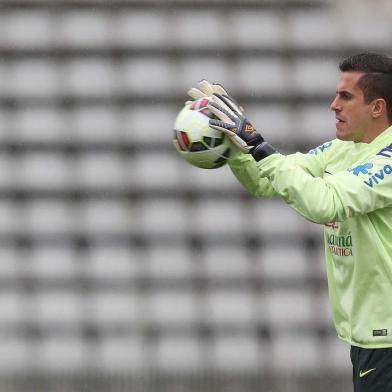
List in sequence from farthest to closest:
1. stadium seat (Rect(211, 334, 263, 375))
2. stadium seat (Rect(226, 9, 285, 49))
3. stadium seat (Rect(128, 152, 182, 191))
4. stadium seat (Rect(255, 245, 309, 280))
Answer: stadium seat (Rect(226, 9, 285, 49)) → stadium seat (Rect(128, 152, 182, 191)) → stadium seat (Rect(255, 245, 309, 280)) → stadium seat (Rect(211, 334, 263, 375))

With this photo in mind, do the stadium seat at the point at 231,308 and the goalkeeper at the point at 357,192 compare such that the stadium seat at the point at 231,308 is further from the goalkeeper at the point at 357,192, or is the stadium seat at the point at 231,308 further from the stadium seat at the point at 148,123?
the goalkeeper at the point at 357,192

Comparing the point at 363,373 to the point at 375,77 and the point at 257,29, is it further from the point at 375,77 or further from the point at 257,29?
the point at 257,29

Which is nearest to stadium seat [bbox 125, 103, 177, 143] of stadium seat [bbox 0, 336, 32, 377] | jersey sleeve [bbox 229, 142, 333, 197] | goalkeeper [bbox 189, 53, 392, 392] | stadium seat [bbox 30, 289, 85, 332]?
stadium seat [bbox 30, 289, 85, 332]

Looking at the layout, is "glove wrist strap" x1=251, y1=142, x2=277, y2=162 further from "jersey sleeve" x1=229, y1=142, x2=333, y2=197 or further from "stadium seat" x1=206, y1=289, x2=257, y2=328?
"stadium seat" x1=206, y1=289, x2=257, y2=328

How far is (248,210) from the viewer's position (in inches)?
345

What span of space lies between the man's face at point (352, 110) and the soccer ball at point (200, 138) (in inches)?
16.5

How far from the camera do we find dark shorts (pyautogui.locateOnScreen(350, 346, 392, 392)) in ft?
12.0

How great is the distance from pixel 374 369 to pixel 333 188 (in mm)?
707

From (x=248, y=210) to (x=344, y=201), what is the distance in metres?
5.37

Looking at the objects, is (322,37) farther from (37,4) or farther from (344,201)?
(344,201)

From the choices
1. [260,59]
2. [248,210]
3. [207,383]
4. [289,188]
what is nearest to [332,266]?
[289,188]

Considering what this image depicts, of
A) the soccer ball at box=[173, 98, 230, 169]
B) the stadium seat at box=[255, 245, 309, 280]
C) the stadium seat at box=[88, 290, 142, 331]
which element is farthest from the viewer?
the stadium seat at box=[255, 245, 309, 280]

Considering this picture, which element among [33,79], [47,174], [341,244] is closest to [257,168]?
[341,244]

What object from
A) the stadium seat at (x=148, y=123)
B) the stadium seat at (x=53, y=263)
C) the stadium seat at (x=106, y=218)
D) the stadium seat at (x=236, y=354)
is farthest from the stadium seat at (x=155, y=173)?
the stadium seat at (x=236, y=354)
